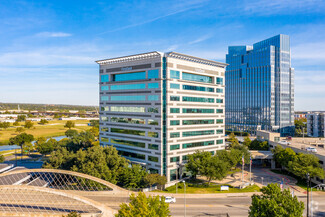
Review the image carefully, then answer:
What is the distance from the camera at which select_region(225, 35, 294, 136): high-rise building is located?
148875mm

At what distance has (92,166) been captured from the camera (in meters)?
59.9

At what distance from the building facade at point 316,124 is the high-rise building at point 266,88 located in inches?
468

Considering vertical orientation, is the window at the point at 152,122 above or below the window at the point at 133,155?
above

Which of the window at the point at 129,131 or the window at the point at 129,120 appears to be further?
the window at the point at 129,120

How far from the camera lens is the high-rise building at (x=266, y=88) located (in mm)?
148875

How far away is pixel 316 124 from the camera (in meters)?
148

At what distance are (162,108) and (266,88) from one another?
106898 millimetres

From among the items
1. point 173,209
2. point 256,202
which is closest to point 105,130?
point 173,209

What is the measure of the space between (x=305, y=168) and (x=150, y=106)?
147 feet

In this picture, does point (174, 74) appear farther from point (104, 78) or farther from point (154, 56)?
point (104, 78)


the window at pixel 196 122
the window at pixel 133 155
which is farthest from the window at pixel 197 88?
the window at pixel 133 155

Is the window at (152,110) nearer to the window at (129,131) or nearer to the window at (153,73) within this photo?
the window at (129,131)

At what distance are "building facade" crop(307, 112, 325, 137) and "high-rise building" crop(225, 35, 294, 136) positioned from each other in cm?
1188

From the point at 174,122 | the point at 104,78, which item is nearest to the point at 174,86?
the point at 174,122
